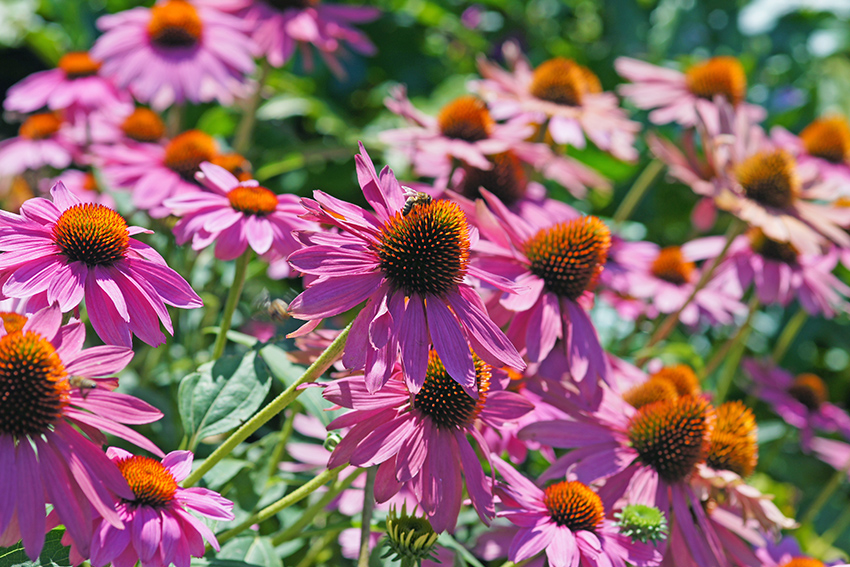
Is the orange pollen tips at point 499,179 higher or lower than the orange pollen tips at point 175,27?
lower

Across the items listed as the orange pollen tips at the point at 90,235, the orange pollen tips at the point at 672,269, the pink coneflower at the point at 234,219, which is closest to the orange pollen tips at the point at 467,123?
the pink coneflower at the point at 234,219

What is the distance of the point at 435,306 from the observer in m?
0.83

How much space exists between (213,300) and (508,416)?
30.4 inches

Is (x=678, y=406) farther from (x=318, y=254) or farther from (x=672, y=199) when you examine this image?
(x=672, y=199)

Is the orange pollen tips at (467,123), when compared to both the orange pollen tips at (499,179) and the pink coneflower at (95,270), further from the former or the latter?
the pink coneflower at (95,270)

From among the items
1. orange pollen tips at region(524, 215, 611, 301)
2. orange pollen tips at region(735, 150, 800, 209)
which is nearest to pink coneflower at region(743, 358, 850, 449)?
orange pollen tips at region(735, 150, 800, 209)

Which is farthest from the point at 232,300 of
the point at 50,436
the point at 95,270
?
the point at 50,436

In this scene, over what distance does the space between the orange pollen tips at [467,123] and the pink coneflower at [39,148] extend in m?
1.02

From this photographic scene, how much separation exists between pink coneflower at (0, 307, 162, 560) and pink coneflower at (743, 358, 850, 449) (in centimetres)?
165

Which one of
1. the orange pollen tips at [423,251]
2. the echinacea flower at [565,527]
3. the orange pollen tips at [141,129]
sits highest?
the orange pollen tips at [423,251]

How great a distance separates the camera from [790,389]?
6.64 feet

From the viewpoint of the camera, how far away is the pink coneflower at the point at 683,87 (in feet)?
6.46

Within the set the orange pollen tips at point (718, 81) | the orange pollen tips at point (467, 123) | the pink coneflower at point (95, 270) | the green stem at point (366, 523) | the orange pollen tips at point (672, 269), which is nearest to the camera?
the pink coneflower at point (95, 270)

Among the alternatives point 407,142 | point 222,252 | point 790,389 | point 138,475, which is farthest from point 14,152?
point 790,389
